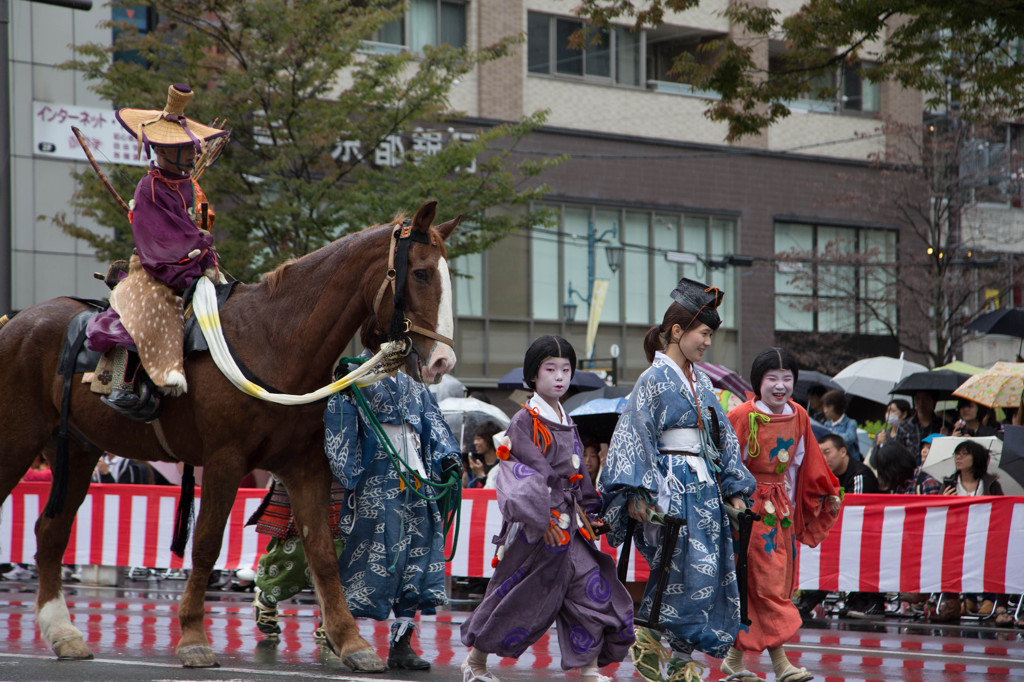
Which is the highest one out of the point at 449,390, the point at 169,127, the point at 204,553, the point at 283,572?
the point at 169,127

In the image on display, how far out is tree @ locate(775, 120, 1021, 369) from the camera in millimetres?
26906

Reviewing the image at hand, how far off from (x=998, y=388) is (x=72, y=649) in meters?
8.79

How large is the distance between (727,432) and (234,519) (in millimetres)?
7269

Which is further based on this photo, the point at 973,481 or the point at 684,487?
the point at 973,481

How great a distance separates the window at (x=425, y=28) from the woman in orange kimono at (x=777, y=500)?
789 inches

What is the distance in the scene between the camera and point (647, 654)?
611cm

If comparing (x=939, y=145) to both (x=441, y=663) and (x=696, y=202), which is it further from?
(x=441, y=663)

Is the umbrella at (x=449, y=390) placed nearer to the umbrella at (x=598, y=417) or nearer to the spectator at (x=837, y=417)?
the umbrella at (x=598, y=417)

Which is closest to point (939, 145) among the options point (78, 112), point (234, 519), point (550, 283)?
point (550, 283)

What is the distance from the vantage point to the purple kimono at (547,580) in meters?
5.81

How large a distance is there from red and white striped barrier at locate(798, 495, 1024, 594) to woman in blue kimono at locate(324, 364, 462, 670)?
4.99 meters

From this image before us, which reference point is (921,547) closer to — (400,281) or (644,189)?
(400,281)

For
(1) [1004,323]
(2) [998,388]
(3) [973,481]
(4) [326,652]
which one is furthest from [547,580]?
(1) [1004,323]

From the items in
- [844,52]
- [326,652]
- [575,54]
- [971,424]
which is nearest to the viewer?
[326,652]
